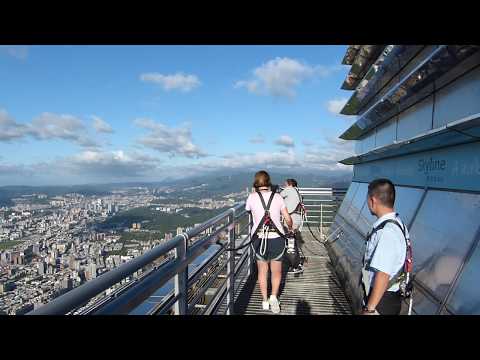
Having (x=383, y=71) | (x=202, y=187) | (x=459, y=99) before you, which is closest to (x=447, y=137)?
(x=459, y=99)

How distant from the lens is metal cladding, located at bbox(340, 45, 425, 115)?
5.61m

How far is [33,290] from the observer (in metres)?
2.89

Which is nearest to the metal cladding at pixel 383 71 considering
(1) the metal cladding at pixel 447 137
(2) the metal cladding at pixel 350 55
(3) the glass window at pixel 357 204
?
(1) the metal cladding at pixel 447 137

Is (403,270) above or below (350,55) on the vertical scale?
below

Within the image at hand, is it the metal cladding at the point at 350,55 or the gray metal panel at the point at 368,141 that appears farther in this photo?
the metal cladding at the point at 350,55

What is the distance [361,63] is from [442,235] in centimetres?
777

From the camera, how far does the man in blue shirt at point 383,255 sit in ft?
7.41

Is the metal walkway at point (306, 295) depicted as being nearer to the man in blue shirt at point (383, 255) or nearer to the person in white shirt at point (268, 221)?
the person in white shirt at point (268, 221)

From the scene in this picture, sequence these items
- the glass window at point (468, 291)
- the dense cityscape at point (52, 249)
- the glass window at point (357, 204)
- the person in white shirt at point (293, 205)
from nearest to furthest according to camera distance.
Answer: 1. the glass window at point (468, 291)
2. the dense cityscape at point (52, 249)
3. the person in white shirt at point (293, 205)
4. the glass window at point (357, 204)

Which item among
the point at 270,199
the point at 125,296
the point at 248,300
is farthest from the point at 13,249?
the point at 125,296

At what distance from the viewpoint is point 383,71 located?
6.58 m

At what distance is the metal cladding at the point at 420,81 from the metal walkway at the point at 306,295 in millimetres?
3439

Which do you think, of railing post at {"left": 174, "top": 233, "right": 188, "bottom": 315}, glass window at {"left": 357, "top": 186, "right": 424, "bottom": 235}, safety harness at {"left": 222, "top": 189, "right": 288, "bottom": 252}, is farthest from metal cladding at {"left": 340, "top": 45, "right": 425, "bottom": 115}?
railing post at {"left": 174, "top": 233, "right": 188, "bottom": 315}

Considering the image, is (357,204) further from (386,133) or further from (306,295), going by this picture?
(306,295)
